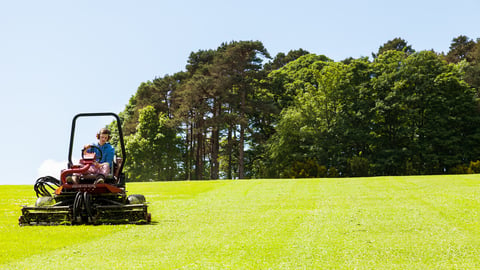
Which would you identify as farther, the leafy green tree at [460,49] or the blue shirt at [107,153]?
the leafy green tree at [460,49]

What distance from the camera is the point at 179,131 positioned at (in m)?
66.1

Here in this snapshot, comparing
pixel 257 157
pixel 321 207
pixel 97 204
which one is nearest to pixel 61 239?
pixel 97 204

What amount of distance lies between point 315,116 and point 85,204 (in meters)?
46.9

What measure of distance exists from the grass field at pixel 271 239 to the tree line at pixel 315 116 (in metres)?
34.3

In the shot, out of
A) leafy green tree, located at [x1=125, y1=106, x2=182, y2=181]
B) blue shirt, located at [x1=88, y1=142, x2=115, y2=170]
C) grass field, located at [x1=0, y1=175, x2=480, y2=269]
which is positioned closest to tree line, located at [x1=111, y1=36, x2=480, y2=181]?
leafy green tree, located at [x1=125, y1=106, x2=182, y2=181]

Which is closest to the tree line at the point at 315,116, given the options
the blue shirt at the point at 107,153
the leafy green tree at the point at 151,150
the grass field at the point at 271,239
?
the leafy green tree at the point at 151,150

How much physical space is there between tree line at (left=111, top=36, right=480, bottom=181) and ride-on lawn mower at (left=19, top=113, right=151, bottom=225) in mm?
39818

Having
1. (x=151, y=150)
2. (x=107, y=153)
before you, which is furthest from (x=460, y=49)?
(x=107, y=153)

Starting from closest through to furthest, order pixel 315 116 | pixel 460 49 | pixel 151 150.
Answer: pixel 315 116
pixel 151 150
pixel 460 49

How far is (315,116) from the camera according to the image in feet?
190

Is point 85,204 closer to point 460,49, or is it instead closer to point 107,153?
point 107,153

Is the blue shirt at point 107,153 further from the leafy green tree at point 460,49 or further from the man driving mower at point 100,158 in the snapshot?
the leafy green tree at point 460,49

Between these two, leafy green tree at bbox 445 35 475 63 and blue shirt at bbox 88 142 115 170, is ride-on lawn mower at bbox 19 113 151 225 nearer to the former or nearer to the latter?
blue shirt at bbox 88 142 115 170

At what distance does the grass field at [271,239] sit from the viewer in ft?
27.6
